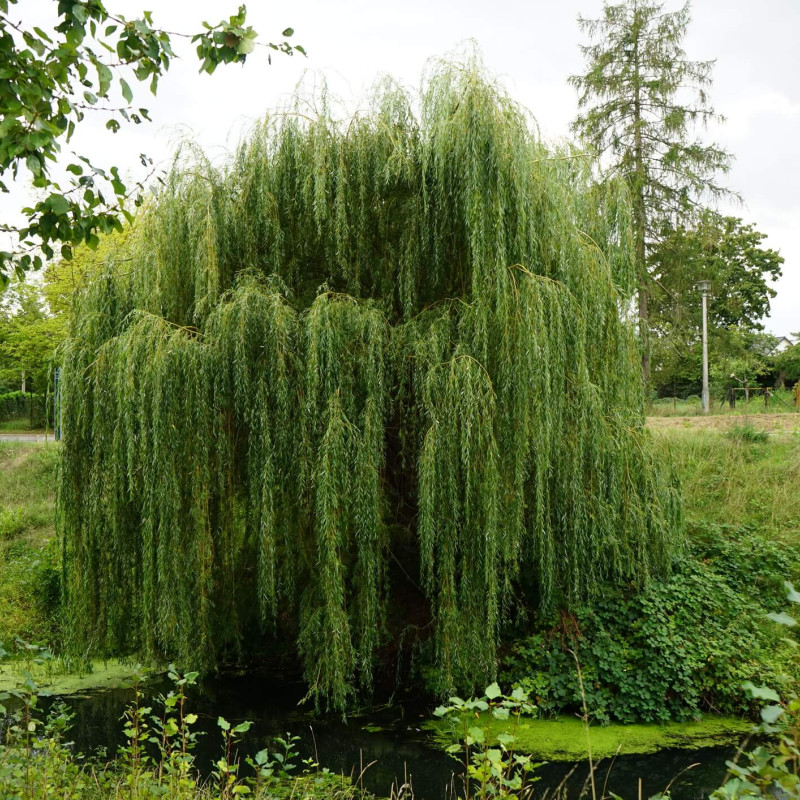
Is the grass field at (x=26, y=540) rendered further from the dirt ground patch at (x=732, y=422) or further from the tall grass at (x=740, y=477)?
the dirt ground patch at (x=732, y=422)

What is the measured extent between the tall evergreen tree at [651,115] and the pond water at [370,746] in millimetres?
11224

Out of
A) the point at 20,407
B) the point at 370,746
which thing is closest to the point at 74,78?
the point at 370,746

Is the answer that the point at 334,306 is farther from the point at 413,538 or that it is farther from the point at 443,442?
the point at 413,538

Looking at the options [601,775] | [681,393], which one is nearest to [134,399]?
[601,775]

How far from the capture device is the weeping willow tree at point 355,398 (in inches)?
240

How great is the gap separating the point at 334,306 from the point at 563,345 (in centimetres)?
199

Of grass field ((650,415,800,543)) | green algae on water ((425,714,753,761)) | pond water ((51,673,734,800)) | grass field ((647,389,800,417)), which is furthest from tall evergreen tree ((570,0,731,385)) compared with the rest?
pond water ((51,673,734,800))

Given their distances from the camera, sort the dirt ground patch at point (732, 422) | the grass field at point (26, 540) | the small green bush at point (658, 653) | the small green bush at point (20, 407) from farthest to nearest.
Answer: the small green bush at point (20, 407)
the dirt ground patch at point (732, 422)
the grass field at point (26, 540)
the small green bush at point (658, 653)

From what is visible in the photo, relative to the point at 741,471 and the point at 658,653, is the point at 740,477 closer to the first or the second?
the point at 741,471

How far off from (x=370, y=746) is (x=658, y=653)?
2.84 m

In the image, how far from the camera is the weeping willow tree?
240 inches

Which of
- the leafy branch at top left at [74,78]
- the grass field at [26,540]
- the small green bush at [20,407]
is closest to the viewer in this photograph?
the leafy branch at top left at [74,78]

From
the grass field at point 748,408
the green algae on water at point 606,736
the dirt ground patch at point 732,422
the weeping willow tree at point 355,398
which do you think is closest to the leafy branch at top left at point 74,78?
the weeping willow tree at point 355,398

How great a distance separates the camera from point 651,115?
52.2ft
